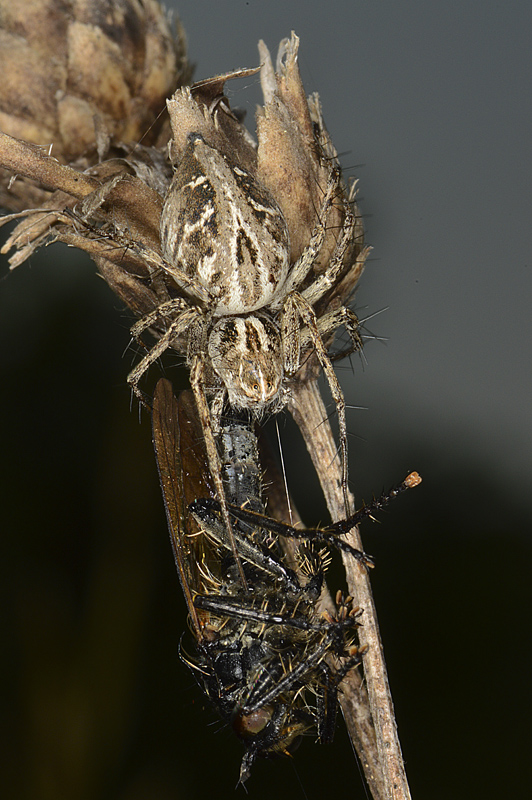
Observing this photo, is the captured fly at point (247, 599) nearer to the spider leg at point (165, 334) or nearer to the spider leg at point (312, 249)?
the spider leg at point (165, 334)

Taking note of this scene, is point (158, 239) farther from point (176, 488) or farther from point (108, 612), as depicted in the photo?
point (108, 612)

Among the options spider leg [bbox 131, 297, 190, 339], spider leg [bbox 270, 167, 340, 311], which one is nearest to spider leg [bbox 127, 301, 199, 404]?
spider leg [bbox 131, 297, 190, 339]

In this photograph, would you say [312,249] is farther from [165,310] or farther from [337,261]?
[165,310]

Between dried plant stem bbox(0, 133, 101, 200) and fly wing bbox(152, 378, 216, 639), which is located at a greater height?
dried plant stem bbox(0, 133, 101, 200)

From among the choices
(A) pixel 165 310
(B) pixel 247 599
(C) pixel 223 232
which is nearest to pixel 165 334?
A: (A) pixel 165 310

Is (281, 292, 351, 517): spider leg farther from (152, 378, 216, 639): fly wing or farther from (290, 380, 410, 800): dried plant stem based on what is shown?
(152, 378, 216, 639): fly wing

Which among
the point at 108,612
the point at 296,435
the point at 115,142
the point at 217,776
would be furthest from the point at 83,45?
the point at 217,776

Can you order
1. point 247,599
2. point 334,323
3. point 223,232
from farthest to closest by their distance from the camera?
point 247,599
point 334,323
point 223,232
